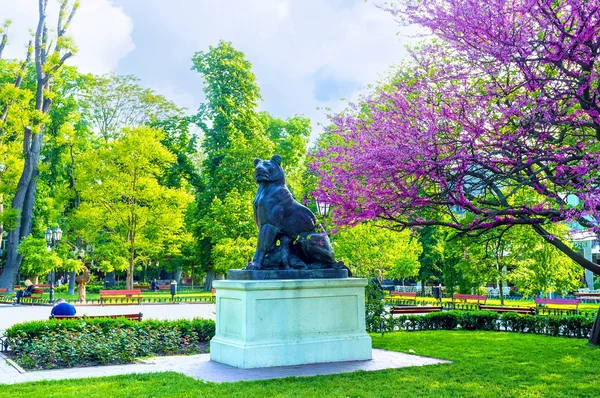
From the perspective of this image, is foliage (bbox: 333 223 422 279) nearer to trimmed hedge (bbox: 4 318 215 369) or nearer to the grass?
trimmed hedge (bbox: 4 318 215 369)

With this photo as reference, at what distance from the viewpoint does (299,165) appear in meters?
41.4

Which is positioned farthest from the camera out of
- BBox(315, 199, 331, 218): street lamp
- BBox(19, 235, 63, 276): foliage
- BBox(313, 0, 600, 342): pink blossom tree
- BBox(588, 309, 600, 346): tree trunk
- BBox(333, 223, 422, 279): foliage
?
BBox(19, 235, 63, 276): foliage

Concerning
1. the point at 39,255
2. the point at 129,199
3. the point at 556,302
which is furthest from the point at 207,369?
the point at 129,199

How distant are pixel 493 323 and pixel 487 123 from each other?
30.4 ft

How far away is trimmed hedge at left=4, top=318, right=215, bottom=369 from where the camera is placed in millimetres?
11000

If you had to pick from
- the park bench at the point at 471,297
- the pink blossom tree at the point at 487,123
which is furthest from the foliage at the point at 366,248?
the pink blossom tree at the point at 487,123

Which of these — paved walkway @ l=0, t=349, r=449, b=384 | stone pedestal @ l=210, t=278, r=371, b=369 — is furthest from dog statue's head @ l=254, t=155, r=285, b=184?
paved walkway @ l=0, t=349, r=449, b=384

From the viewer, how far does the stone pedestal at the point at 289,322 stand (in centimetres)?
1029

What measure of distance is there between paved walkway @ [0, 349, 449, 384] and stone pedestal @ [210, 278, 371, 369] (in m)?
0.25

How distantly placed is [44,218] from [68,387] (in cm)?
4105

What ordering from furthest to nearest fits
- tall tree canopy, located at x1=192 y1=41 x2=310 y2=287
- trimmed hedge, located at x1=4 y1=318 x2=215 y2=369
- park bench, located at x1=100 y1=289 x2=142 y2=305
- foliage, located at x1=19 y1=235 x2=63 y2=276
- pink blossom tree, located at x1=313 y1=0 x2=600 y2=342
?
tall tree canopy, located at x1=192 y1=41 x2=310 y2=287, foliage, located at x1=19 y1=235 x2=63 y2=276, park bench, located at x1=100 y1=289 x2=142 y2=305, trimmed hedge, located at x1=4 y1=318 x2=215 y2=369, pink blossom tree, located at x1=313 y1=0 x2=600 y2=342

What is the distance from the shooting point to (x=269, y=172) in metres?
11.6

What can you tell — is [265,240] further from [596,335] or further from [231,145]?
[231,145]

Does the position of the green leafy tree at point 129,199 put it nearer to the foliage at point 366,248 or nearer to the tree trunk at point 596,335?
the foliage at point 366,248
